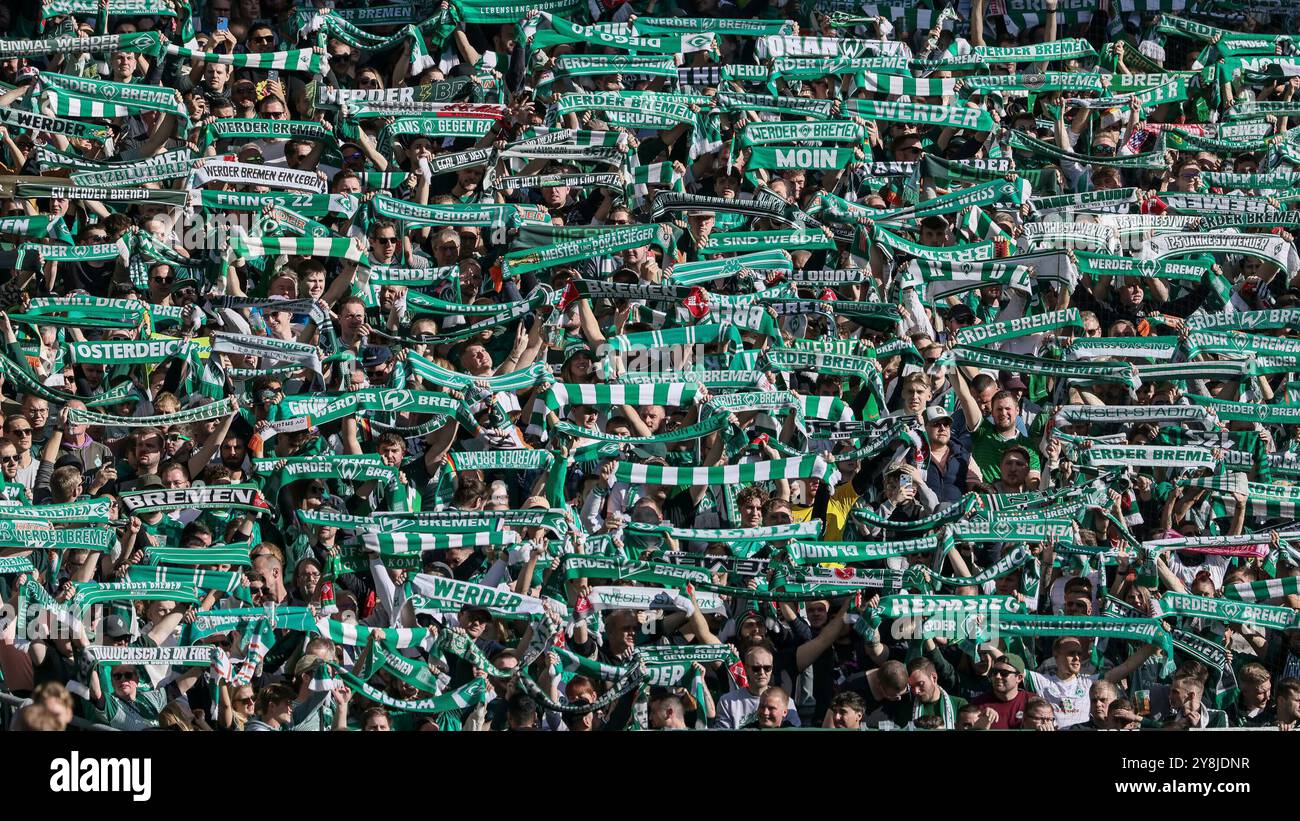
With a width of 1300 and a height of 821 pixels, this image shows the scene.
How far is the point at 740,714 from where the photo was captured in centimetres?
1361

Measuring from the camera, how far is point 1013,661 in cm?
1377

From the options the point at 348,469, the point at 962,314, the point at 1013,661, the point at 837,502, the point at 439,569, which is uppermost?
the point at 962,314

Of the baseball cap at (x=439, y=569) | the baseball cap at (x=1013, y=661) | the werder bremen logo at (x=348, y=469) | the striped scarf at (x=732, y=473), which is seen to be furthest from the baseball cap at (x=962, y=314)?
the werder bremen logo at (x=348, y=469)

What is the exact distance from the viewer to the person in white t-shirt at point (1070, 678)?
1375cm

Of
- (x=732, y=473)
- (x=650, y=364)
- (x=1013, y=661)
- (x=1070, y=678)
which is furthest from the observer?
(x=650, y=364)

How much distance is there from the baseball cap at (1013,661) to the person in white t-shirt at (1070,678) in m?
0.08

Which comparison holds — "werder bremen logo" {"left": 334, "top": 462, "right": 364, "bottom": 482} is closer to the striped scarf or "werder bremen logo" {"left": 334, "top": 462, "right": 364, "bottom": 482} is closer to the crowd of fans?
the crowd of fans

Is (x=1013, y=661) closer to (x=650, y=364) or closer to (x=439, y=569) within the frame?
(x=650, y=364)

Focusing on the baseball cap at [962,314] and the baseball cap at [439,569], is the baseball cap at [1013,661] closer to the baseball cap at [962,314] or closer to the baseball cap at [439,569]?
the baseball cap at [962,314]

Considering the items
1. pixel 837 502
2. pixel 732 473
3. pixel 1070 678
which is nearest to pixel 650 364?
pixel 732 473

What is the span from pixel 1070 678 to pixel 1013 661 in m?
0.41

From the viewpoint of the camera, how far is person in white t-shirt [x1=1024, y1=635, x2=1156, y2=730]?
45.1 feet
